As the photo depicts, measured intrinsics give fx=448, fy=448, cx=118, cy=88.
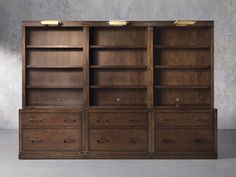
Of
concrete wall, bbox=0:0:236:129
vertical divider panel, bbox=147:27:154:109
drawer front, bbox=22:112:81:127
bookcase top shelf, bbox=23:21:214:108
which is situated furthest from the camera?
concrete wall, bbox=0:0:236:129

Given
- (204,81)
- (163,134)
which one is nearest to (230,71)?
(204,81)

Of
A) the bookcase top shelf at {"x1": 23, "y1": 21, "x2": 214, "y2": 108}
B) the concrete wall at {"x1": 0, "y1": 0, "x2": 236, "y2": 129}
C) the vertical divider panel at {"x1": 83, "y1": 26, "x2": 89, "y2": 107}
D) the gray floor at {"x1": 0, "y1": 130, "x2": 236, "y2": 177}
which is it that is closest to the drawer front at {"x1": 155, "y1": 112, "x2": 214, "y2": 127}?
the bookcase top shelf at {"x1": 23, "y1": 21, "x2": 214, "y2": 108}

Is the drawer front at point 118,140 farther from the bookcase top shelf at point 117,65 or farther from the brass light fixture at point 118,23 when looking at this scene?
the brass light fixture at point 118,23

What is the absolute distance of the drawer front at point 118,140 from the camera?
613cm

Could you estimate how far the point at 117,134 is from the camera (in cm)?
613

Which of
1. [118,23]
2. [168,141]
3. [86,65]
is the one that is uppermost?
[118,23]

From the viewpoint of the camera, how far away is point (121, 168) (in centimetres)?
548

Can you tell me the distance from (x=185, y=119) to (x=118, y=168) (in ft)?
4.09

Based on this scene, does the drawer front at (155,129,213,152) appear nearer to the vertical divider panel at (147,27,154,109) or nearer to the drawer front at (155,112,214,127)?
the drawer front at (155,112,214,127)

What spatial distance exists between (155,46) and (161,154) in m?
1.51

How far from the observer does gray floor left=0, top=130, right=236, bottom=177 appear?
5.15 m

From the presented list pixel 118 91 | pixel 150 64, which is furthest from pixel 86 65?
pixel 150 64

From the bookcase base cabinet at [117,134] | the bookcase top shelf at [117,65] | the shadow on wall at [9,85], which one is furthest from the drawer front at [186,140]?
the shadow on wall at [9,85]

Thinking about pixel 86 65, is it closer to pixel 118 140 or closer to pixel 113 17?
pixel 118 140
